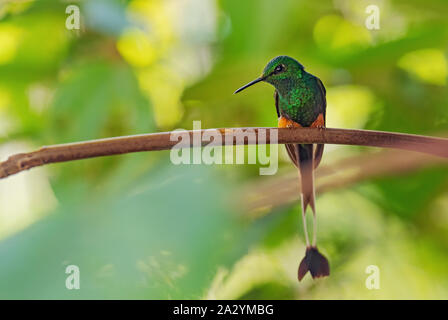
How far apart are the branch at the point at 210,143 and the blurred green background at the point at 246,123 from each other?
0.27 meters

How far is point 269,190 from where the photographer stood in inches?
37.8

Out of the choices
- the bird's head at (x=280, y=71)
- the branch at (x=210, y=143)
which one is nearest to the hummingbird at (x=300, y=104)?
the bird's head at (x=280, y=71)

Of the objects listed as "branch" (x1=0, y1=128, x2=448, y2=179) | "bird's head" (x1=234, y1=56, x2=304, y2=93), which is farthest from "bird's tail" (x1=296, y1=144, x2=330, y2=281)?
"branch" (x1=0, y1=128, x2=448, y2=179)

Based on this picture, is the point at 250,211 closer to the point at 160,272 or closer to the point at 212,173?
the point at 212,173

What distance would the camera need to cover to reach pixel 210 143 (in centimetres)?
57

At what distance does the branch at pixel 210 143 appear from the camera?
508 millimetres

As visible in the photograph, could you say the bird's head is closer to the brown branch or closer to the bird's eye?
the bird's eye

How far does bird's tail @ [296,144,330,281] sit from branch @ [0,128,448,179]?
234 mm

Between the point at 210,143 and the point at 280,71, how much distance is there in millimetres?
376

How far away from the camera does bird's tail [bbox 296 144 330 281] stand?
2.77ft

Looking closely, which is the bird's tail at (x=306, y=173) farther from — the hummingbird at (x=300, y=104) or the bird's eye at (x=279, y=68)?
the bird's eye at (x=279, y=68)

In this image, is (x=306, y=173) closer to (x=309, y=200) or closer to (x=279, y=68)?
(x=309, y=200)
